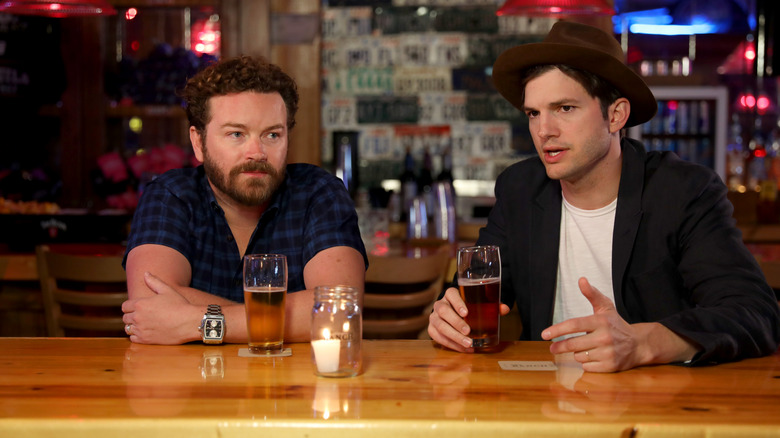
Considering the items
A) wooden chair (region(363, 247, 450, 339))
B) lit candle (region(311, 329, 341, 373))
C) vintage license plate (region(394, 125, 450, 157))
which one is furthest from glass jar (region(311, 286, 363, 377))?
vintage license plate (region(394, 125, 450, 157))

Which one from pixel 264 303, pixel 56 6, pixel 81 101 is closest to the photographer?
pixel 264 303

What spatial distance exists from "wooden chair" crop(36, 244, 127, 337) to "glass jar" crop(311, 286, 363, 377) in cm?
127

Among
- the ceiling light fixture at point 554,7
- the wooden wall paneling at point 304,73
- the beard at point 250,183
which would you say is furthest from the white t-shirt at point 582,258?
the wooden wall paneling at point 304,73

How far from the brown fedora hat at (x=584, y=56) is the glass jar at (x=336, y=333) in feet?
2.71

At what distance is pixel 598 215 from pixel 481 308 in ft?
2.08

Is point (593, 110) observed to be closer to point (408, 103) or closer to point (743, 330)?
point (743, 330)

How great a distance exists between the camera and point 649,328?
1472 millimetres

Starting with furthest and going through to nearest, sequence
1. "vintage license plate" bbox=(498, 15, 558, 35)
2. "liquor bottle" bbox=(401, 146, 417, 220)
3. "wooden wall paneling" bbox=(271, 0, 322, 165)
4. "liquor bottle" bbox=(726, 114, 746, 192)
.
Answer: "liquor bottle" bbox=(726, 114, 746, 192)
"vintage license plate" bbox=(498, 15, 558, 35)
"wooden wall paneling" bbox=(271, 0, 322, 165)
"liquor bottle" bbox=(401, 146, 417, 220)

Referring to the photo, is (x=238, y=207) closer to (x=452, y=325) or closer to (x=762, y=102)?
(x=452, y=325)

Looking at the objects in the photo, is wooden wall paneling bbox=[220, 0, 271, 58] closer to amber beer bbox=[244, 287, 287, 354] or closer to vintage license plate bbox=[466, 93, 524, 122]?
vintage license plate bbox=[466, 93, 524, 122]

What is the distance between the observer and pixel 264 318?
61.1 inches

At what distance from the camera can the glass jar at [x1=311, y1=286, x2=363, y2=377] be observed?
4.54ft

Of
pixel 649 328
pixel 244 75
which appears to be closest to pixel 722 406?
pixel 649 328

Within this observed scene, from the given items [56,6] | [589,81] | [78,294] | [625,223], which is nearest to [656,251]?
[625,223]
